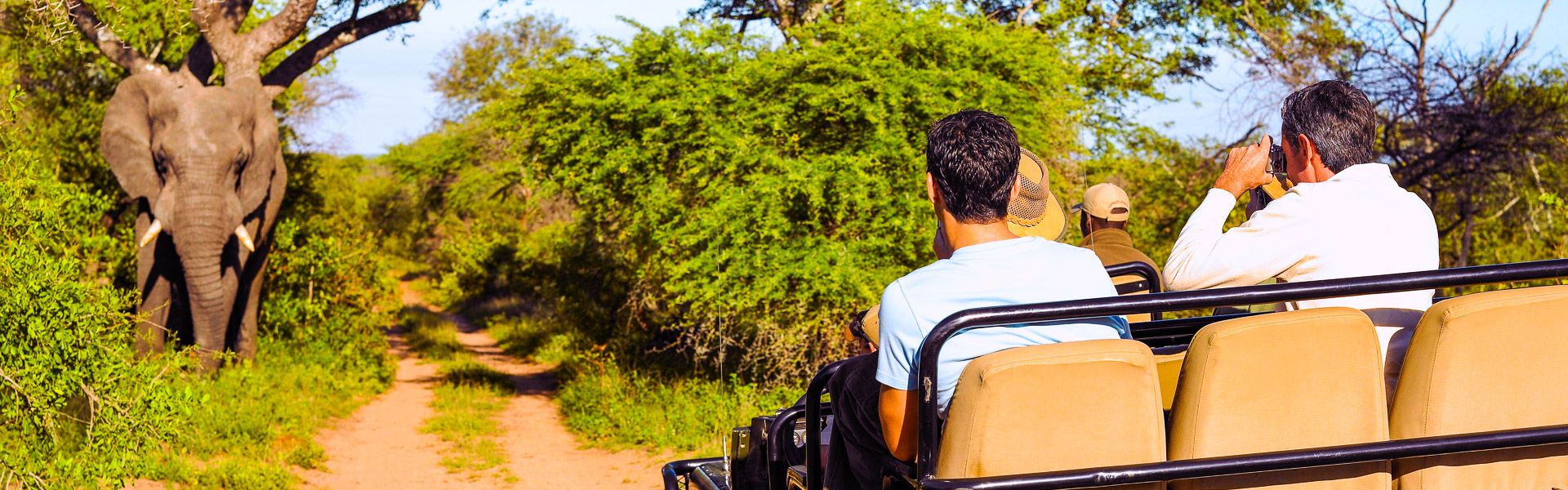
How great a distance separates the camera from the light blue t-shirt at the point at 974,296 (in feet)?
8.41

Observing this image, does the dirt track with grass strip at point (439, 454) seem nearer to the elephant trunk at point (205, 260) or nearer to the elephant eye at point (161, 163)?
the elephant trunk at point (205, 260)

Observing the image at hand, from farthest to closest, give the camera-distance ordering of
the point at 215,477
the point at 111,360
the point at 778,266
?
the point at 778,266 < the point at 215,477 < the point at 111,360

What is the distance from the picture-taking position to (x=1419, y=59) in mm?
11234

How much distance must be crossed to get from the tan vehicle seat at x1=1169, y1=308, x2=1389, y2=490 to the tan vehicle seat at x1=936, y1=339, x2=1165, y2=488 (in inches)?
4.2

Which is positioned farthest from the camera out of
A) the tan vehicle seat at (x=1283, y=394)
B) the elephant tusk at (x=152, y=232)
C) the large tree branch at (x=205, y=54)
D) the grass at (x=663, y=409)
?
the large tree branch at (x=205, y=54)

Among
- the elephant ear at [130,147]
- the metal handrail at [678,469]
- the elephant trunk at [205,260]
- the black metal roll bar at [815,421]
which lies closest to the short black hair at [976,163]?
the black metal roll bar at [815,421]

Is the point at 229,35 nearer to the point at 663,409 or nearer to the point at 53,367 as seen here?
the point at 663,409

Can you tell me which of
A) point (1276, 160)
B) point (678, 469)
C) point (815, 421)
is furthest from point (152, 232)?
point (1276, 160)

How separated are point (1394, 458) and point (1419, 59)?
9.87 metres

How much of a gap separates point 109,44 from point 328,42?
1.69m

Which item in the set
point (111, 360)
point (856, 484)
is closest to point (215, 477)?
point (111, 360)

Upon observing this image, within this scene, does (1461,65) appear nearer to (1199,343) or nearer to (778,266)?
(778,266)

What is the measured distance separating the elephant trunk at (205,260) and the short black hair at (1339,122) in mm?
8393

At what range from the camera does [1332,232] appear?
115 inches
